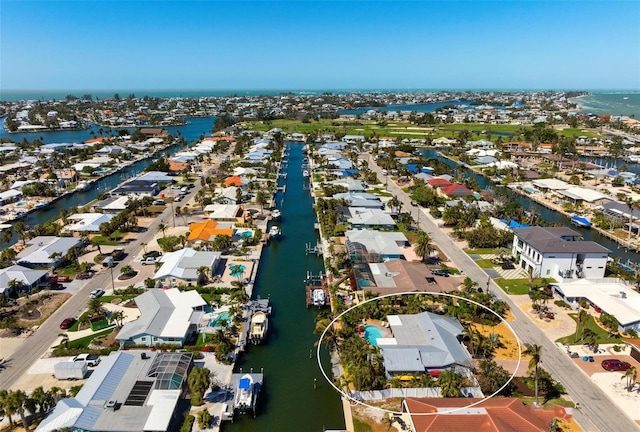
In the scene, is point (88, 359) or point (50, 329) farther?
point (50, 329)

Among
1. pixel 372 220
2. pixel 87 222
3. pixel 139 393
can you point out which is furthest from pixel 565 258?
pixel 87 222

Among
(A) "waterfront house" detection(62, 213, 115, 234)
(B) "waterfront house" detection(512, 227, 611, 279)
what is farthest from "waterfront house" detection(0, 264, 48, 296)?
(B) "waterfront house" detection(512, 227, 611, 279)

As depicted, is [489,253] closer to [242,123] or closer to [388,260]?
[388,260]

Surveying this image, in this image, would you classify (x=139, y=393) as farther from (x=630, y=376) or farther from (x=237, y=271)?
(x=630, y=376)

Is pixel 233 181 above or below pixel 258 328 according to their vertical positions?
above

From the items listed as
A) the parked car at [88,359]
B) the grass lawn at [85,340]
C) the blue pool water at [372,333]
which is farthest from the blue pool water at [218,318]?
the blue pool water at [372,333]

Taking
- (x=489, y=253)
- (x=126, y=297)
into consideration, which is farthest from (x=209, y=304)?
(x=489, y=253)
